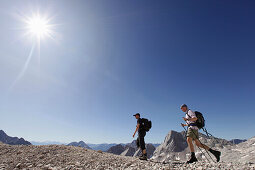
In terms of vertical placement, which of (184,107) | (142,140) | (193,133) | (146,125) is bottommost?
(142,140)

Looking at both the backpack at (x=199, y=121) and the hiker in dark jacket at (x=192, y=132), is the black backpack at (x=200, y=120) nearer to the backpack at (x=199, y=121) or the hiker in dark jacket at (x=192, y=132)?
the backpack at (x=199, y=121)

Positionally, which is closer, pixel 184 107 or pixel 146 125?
pixel 184 107

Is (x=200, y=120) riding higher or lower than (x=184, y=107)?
lower

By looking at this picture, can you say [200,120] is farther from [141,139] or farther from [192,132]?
[141,139]

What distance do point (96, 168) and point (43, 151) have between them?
22.1 feet

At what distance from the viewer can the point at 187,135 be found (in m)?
9.11

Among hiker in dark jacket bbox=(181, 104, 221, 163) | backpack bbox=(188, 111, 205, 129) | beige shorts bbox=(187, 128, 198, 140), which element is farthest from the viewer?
backpack bbox=(188, 111, 205, 129)

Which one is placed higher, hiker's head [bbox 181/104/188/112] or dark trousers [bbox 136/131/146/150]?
hiker's head [bbox 181/104/188/112]

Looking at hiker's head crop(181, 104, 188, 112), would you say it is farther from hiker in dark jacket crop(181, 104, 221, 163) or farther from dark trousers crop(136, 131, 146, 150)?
dark trousers crop(136, 131, 146, 150)

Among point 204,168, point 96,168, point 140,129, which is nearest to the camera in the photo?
point 204,168

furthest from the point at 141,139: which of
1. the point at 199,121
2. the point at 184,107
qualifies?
the point at 199,121

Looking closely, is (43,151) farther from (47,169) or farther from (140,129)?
(140,129)

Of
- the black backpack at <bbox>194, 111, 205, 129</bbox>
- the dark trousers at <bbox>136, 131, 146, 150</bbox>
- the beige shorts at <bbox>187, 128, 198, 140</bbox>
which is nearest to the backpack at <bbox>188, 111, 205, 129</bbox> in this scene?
the black backpack at <bbox>194, 111, 205, 129</bbox>

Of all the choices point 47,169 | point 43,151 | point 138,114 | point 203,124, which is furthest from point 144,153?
point 43,151
